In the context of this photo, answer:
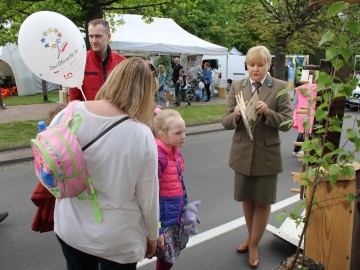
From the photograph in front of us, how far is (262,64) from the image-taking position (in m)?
2.96

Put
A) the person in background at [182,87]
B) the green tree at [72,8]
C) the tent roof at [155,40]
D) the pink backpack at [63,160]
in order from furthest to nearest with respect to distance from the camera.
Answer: the person in background at [182,87], the tent roof at [155,40], the green tree at [72,8], the pink backpack at [63,160]

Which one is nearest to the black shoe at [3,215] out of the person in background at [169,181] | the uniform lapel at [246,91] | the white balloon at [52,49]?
the white balloon at [52,49]

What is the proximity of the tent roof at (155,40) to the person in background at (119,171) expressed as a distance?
12632 mm

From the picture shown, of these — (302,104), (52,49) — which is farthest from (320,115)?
(302,104)

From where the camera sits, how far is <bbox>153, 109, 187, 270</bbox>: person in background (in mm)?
2502

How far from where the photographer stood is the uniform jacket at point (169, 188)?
2.50 metres

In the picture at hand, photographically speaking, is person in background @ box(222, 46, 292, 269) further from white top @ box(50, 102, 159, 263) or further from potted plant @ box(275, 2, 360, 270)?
white top @ box(50, 102, 159, 263)

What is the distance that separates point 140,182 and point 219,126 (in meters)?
9.36

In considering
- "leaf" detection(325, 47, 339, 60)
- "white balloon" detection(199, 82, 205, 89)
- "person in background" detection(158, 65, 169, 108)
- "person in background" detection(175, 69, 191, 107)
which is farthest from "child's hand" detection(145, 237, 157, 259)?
"white balloon" detection(199, 82, 205, 89)

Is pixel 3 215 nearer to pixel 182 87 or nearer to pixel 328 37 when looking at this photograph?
pixel 328 37

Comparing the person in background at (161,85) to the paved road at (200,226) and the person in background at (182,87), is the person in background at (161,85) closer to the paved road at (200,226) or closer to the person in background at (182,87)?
the person in background at (182,87)

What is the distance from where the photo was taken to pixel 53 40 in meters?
3.29

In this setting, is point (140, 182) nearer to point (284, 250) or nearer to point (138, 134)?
point (138, 134)

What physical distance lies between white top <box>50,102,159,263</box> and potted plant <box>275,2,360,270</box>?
951 mm
